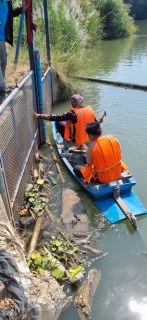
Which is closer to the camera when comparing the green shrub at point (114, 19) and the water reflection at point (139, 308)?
the water reflection at point (139, 308)

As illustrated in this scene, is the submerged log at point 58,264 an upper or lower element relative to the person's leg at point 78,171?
lower

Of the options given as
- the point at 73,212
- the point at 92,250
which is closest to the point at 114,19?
the point at 73,212

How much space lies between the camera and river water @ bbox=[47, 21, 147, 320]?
3.18 metres

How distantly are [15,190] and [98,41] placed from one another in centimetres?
1894

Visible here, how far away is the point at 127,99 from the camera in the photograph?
31.5ft

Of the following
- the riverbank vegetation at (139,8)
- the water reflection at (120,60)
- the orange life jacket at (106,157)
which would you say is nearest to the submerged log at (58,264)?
the orange life jacket at (106,157)

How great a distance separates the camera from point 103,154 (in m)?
4.38

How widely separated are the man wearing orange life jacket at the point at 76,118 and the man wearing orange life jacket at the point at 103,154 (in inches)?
45.8

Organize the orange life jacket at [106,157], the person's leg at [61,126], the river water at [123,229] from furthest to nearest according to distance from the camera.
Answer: the person's leg at [61,126], the orange life jacket at [106,157], the river water at [123,229]

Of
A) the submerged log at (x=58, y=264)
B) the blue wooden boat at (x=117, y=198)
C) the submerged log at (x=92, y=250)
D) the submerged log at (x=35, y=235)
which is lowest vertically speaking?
the submerged log at (x=92, y=250)

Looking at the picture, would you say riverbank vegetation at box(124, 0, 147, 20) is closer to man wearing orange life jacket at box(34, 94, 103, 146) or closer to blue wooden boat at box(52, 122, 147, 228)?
man wearing orange life jacket at box(34, 94, 103, 146)

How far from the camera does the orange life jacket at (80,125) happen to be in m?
5.71

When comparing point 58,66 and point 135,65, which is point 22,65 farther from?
point 135,65

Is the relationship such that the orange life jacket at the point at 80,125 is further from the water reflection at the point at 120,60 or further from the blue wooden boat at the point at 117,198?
the water reflection at the point at 120,60
